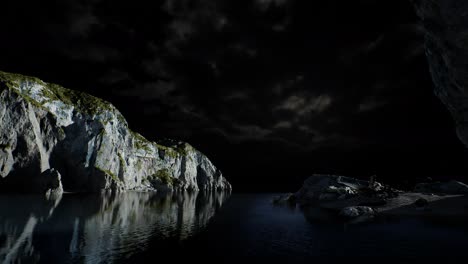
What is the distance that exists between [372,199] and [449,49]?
72258 mm

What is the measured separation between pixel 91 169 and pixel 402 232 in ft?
561

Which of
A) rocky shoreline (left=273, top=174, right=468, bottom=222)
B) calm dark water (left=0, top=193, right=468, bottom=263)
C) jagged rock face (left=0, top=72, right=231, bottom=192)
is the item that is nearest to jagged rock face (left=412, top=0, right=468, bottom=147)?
calm dark water (left=0, top=193, right=468, bottom=263)

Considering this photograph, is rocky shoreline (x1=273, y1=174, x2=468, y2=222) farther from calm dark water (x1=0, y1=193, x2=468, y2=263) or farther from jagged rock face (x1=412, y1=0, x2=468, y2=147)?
jagged rock face (x1=412, y1=0, x2=468, y2=147)

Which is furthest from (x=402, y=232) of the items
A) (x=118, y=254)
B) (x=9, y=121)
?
(x=9, y=121)

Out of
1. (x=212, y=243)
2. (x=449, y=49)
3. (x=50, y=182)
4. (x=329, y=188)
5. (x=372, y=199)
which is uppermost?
(x=449, y=49)

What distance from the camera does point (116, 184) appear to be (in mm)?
186000

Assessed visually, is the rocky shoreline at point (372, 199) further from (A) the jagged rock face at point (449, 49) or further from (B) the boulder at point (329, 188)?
(A) the jagged rock face at point (449, 49)

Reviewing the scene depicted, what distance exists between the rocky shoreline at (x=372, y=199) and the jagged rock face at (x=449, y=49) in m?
37.2

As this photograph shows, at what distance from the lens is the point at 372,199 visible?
87750 mm

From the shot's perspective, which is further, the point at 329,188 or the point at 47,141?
the point at 47,141

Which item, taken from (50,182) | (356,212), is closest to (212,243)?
(356,212)

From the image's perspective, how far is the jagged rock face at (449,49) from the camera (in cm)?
2288

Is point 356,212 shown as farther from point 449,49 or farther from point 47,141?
point 47,141

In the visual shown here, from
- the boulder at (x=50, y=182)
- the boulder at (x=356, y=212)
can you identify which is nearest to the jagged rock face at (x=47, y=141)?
the boulder at (x=50, y=182)
